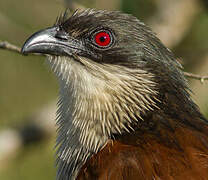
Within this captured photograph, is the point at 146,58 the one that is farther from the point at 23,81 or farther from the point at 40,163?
the point at 23,81

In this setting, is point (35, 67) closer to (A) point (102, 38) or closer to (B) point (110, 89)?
(A) point (102, 38)

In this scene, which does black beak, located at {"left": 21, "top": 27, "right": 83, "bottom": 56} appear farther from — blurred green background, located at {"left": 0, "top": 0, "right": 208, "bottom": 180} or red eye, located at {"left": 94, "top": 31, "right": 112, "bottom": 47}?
blurred green background, located at {"left": 0, "top": 0, "right": 208, "bottom": 180}

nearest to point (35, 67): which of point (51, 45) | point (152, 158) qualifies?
point (51, 45)

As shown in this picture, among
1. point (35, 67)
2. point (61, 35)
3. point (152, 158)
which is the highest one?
point (35, 67)

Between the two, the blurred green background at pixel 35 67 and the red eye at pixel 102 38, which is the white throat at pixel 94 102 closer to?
the red eye at pixel 102 38

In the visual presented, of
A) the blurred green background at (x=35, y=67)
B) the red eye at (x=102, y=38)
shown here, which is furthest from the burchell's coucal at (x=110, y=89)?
the blurred green background at (x=35, y=67)

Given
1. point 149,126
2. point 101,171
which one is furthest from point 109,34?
point 101,171
